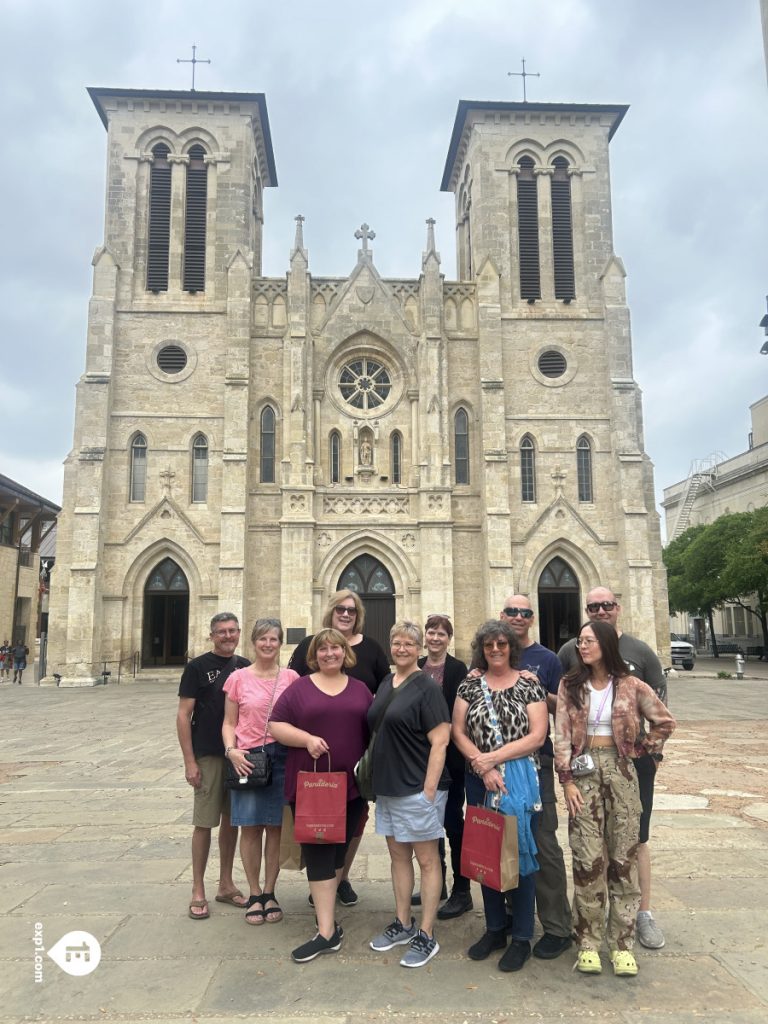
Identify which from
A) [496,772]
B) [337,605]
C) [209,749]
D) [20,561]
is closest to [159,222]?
[20,561]

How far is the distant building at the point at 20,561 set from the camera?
37625 millimetres

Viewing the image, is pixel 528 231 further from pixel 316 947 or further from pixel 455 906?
pixel 316 947

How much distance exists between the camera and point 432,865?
448cm

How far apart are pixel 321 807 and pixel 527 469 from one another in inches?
943

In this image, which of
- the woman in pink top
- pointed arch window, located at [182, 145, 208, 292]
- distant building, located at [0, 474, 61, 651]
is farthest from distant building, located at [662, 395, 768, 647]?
the woman in pink top

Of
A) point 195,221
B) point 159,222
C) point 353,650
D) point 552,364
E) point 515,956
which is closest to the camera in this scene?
point 515,956

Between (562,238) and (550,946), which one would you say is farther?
(562,238)

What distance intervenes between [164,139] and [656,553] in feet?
80.7

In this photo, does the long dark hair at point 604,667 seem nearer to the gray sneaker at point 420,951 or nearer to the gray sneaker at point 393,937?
the gray sneaker at point 420,951

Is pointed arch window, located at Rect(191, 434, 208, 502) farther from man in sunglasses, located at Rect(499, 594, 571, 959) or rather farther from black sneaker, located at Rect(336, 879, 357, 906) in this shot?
man in sunglasses, located at Rect(499, 594, 571, 959)

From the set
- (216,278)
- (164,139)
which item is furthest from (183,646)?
(164,139)

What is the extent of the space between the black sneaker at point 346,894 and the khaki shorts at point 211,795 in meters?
0.98

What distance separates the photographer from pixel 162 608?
26344mm

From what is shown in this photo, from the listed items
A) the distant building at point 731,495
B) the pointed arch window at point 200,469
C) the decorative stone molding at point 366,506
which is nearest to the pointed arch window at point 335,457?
the decorative stone molding at point 366,506
